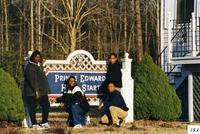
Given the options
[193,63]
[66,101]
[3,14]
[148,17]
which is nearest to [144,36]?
[148,17]

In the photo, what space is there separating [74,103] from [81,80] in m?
1.40

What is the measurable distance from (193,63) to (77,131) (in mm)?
5382

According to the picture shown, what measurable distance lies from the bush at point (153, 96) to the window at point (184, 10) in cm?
400

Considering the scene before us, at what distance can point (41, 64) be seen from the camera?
1444 centimetres

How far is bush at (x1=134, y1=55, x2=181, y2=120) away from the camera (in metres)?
15.9

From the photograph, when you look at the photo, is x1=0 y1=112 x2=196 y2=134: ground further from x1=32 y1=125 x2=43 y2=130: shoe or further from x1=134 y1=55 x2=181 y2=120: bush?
x1=134 y1=55 x2=181 y2=120: bush

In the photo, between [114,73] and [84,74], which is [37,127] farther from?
[114,73]

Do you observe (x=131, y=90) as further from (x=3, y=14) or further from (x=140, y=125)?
(x=3, y=14)

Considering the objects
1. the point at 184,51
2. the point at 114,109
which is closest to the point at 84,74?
the point at 114,109

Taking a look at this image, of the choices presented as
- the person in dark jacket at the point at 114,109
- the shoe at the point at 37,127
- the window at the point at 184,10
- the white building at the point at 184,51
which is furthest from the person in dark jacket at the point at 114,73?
the window at the point at 184,10

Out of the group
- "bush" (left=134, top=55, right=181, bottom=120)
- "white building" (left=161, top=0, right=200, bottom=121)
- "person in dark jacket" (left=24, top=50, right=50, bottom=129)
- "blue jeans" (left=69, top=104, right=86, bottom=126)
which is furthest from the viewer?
"white building" (left=161, top=0, right=200, bottom=121)

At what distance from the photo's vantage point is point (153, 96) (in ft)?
52.4

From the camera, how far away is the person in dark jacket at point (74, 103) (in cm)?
1390

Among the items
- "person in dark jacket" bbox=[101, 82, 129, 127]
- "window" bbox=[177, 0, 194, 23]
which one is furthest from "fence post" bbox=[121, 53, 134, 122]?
"window" bbox=[177, 0, 194, 23]
